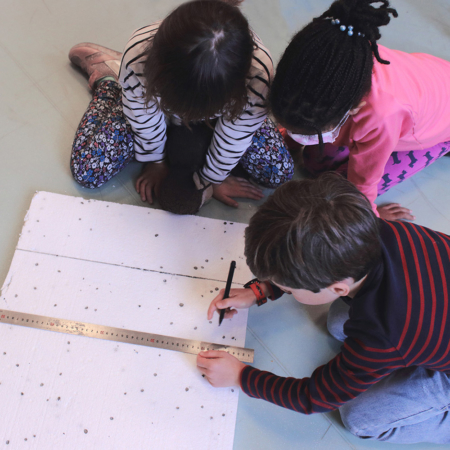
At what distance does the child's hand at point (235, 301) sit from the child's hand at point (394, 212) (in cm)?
53

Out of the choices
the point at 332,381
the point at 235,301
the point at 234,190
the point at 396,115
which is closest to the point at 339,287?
the point at 332,381

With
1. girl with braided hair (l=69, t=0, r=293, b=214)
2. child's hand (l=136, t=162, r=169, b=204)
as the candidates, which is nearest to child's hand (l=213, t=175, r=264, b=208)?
girl with braided hair (l=69, t=0, r=293, b=214)

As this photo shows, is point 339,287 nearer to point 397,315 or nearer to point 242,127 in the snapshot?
point 397,315

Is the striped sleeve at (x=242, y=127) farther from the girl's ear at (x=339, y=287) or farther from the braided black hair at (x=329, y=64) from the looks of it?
the girl's ear at (x=339, y=287)

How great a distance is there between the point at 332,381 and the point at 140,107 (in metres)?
0.73

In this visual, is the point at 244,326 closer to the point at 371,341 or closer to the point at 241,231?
the point at 241,231

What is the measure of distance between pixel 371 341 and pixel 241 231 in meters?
0.50

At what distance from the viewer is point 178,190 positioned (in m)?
1.04

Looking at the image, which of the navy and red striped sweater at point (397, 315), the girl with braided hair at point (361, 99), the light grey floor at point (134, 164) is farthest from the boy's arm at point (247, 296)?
the girl with braided hair at point (361, 99)

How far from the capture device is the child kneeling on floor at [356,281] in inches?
23.9

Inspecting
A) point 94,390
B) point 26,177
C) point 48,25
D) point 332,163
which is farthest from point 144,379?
point 48,25

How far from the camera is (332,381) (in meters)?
0.74

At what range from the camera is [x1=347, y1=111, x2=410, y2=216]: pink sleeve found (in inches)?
32.7

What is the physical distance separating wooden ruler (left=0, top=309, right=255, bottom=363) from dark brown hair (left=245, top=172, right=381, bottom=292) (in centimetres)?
39
